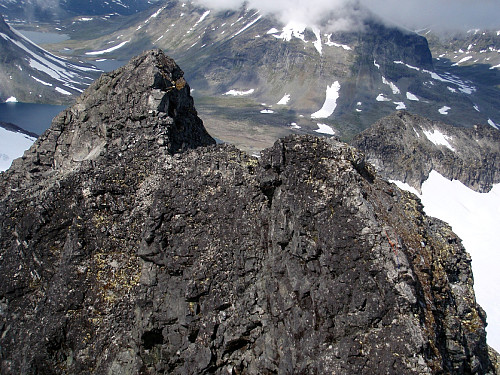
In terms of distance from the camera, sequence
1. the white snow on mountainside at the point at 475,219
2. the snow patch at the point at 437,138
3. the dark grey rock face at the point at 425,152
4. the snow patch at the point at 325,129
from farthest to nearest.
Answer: the snow patch at the point at 325,129 → the snow patch at the point at 437,138 → the dark grey rock face at the point at 425,152 → the white snow on mountainside at the point at 475,219

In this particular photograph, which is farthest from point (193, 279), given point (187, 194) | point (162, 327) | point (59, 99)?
point (59, 99)

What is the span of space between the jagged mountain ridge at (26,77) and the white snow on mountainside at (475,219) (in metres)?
149

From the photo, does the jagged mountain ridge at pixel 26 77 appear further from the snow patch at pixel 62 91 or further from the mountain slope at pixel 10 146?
the mountain slope at pixel 10 146

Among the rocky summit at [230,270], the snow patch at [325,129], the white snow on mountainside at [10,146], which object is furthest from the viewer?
the snow patch at [325,129]

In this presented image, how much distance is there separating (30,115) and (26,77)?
39347 millimetres

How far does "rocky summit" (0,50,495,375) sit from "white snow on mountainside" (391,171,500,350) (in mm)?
42149

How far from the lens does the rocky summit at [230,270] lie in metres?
10.3

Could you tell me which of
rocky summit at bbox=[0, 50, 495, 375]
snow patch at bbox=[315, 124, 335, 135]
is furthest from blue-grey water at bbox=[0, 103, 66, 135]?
rocky summit at bbox=[0, 50, 495, 375]

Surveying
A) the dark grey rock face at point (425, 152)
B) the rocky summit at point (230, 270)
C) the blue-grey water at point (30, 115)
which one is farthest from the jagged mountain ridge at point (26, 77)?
the rocky summit at point (230, 270)

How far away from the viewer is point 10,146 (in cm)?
5803

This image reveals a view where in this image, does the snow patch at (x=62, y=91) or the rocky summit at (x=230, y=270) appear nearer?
the rocky summit at (x=230, y=270)

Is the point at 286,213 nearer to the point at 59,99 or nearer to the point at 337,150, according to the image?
the point at 337,150

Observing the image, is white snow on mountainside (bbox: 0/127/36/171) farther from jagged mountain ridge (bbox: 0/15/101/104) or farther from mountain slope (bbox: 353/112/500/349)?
jagged mountain ridge (bbox: 0/15/101/104)

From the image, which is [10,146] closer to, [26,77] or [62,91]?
[26,77]
